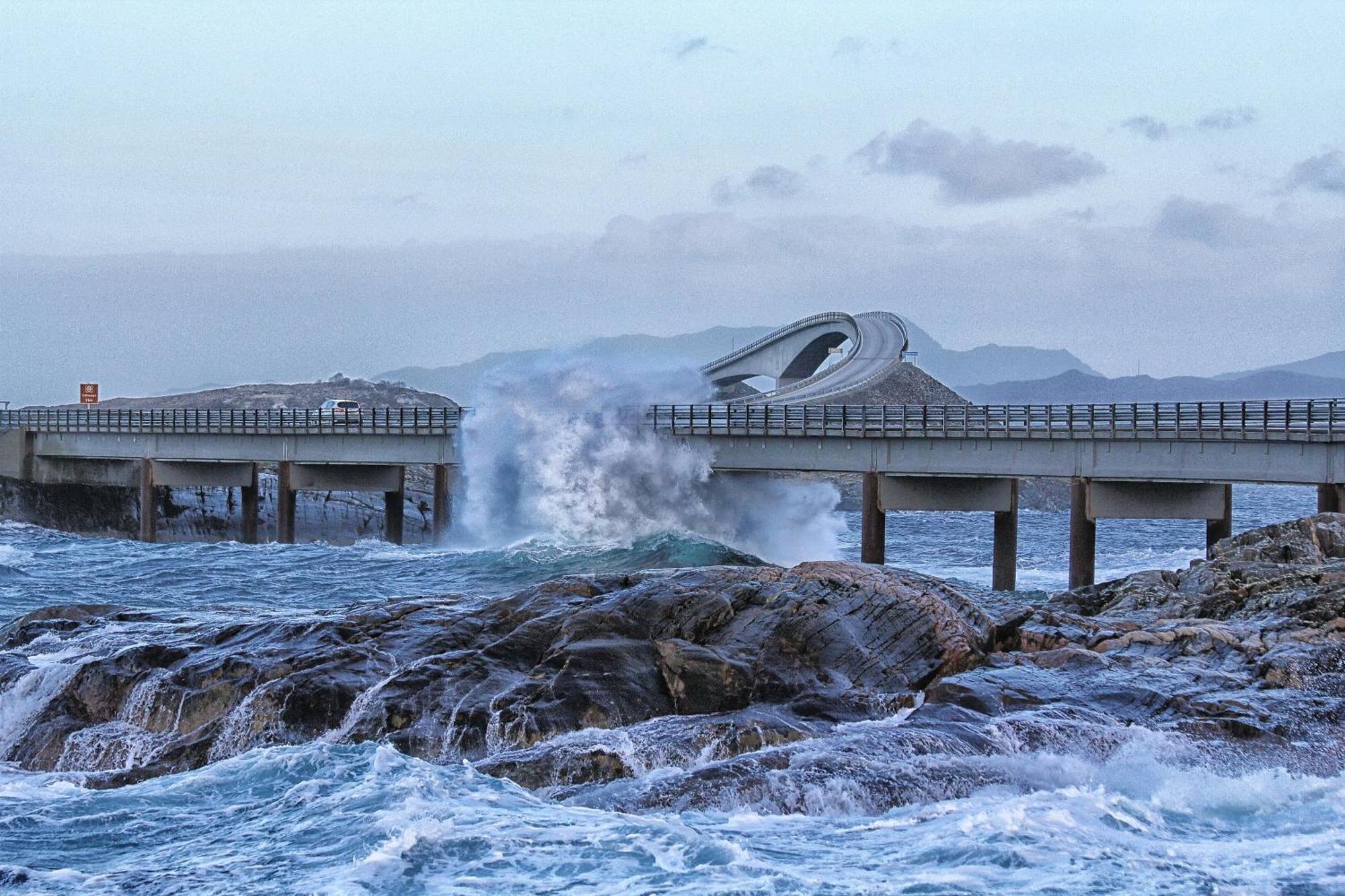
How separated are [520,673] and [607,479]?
120 feet

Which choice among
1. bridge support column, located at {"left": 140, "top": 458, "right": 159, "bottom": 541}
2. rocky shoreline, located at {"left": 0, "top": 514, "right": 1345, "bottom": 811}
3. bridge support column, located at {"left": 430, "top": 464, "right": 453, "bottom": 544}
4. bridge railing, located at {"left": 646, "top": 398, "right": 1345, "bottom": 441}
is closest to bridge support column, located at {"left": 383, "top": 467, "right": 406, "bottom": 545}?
bridge support column, located at {"left": 430, "top": 464, "right": 453, "bottom": 544}

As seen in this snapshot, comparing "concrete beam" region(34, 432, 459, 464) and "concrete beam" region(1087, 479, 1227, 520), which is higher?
"concrete beam" region(34, 432, 459, 464)

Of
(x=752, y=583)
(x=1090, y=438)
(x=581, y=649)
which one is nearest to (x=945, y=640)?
(x=752, y=583)

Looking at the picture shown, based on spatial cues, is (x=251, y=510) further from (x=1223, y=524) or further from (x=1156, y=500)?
(x=1223, y=524)

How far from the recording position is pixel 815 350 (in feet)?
481

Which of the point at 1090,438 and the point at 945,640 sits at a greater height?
the point at 1090,438

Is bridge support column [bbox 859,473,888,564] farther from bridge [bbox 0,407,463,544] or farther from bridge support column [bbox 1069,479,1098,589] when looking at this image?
bridge [bbox 0,407,463,544]

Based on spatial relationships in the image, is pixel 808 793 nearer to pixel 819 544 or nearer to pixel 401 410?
pixel 819 544

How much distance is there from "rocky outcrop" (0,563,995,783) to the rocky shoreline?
50mm

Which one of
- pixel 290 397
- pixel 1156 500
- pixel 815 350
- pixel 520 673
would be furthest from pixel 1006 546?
pixel 290 397

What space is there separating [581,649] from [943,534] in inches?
2667

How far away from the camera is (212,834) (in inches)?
685

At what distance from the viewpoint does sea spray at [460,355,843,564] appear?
2290 inches

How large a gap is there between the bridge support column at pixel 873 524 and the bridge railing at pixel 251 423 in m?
20.6
